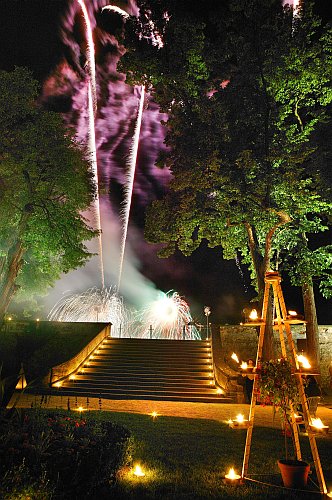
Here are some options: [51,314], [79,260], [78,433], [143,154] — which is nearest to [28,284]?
[79,260]

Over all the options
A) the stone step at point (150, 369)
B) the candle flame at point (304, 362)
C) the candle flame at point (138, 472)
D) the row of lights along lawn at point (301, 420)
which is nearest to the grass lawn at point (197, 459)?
the candle flame at point (138, 472)

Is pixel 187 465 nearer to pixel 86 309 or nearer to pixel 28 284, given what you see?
pixel 28 284

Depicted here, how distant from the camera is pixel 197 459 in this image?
22.8ft

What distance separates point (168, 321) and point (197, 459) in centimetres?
2499

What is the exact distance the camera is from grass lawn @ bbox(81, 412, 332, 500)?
17.6 feet

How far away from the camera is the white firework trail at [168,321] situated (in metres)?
30.5

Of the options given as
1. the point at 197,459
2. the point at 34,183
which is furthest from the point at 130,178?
the point at 197,459

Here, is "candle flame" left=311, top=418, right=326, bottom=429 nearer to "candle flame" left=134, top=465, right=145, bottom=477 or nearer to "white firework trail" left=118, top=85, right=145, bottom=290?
"candle flame" left=134, top=465, right=145, bottom=477

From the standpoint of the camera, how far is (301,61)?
50.4 ft

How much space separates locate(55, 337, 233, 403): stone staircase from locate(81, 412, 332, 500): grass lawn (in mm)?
4624

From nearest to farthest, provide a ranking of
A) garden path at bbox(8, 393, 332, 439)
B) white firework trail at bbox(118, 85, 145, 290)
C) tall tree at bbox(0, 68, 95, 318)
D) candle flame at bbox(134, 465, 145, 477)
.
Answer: candle flame at bbox(134, 465, 145, 477)
garden path at bbox(8, 393, 332, 439)
tall tree at bbox(0, 68, 95, 318)
white firework trail at bbox(118, 85, 145, 290)

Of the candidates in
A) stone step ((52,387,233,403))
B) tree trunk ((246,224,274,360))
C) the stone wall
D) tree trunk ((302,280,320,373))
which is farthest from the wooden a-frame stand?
the stone wall

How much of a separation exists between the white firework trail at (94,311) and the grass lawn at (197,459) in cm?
2165

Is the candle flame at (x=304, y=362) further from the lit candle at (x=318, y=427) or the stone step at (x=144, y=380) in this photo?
the stone step at (x=144, y=380)
